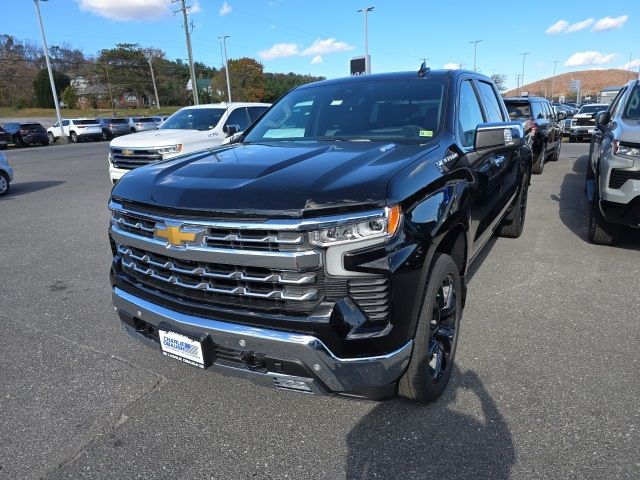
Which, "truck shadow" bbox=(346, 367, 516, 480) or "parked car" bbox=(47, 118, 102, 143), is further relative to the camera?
"parked car" bbox=(47, 118, 102, 143)

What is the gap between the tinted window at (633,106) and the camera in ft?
18.9

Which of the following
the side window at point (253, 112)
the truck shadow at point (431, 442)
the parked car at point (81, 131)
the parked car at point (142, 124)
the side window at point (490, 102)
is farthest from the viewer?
the parked car at point (142, 124)

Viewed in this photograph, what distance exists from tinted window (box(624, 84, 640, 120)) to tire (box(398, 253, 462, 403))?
4389 millimetres

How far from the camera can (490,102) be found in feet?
15.0

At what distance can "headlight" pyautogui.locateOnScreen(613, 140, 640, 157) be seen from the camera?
473cm

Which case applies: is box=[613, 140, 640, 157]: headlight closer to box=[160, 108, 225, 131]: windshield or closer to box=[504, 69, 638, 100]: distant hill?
box=[160, 108, 225, 131]: windshield

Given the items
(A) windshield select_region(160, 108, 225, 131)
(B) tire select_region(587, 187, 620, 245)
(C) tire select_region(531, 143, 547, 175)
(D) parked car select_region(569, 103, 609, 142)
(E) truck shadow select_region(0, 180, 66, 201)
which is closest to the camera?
(B) tire select_region(587, 187, 620, 245)

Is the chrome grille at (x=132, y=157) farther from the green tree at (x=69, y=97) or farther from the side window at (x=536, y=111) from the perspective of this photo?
the green tree at (x=69, y=97)

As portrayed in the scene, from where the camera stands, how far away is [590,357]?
320 centimetres

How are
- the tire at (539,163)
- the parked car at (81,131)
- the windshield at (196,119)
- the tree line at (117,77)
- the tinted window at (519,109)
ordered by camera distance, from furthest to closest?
the tree line at (117,77)
the parked car at (81,131)
the tire at (539,163)
the tinted window at (519,109)
the windshield at (196,119)

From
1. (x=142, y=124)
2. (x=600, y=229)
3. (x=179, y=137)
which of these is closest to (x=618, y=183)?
(x=600, y=229)

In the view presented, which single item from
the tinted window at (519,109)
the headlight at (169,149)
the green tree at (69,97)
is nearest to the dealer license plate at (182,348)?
the headlight at (169,149)

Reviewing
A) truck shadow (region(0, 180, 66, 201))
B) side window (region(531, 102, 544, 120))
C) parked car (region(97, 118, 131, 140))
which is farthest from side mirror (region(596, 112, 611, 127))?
parked car (region(97, 118, 131, 140))

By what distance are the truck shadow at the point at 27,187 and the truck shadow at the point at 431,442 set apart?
11036mm
